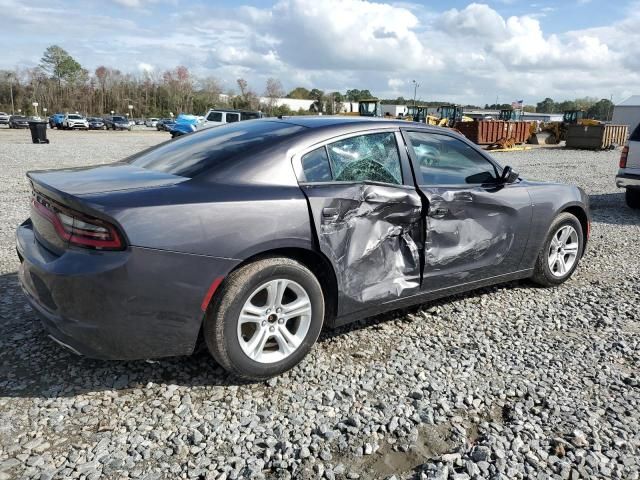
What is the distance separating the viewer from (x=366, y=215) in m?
3.27

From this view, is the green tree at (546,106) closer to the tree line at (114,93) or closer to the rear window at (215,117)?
the tree line at (114,93)

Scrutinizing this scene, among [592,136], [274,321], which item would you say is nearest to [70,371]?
[274,321]

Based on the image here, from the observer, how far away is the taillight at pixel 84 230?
98.3 inches

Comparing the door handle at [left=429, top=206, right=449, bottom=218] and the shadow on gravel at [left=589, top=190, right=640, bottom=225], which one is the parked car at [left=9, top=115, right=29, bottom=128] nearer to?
the shadow on gravel at [left=589, top=190, right=640, bottom=225]

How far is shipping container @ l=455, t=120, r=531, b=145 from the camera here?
26172mm

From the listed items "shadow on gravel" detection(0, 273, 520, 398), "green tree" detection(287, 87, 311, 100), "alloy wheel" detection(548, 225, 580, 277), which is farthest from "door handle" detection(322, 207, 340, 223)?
"green tree" detection(287, 87, 311, 100)

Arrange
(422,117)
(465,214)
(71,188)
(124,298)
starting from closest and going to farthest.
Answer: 1. (124,298)
2. (71,188)
3. (465,214)
4. (422,117)

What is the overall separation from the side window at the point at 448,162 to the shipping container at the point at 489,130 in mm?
23345

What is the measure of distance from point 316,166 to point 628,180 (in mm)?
7637

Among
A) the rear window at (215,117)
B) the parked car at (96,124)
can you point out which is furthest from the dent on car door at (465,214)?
the parked car at (96,124)

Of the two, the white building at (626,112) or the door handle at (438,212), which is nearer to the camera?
the door handle at (438,212)

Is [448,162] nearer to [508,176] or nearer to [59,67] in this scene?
[508,176]

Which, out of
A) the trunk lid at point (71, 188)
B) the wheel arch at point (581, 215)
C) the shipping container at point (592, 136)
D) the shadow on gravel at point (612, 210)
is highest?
the shipping container at point (592, 136)

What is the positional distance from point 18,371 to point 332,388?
6.21 ft
